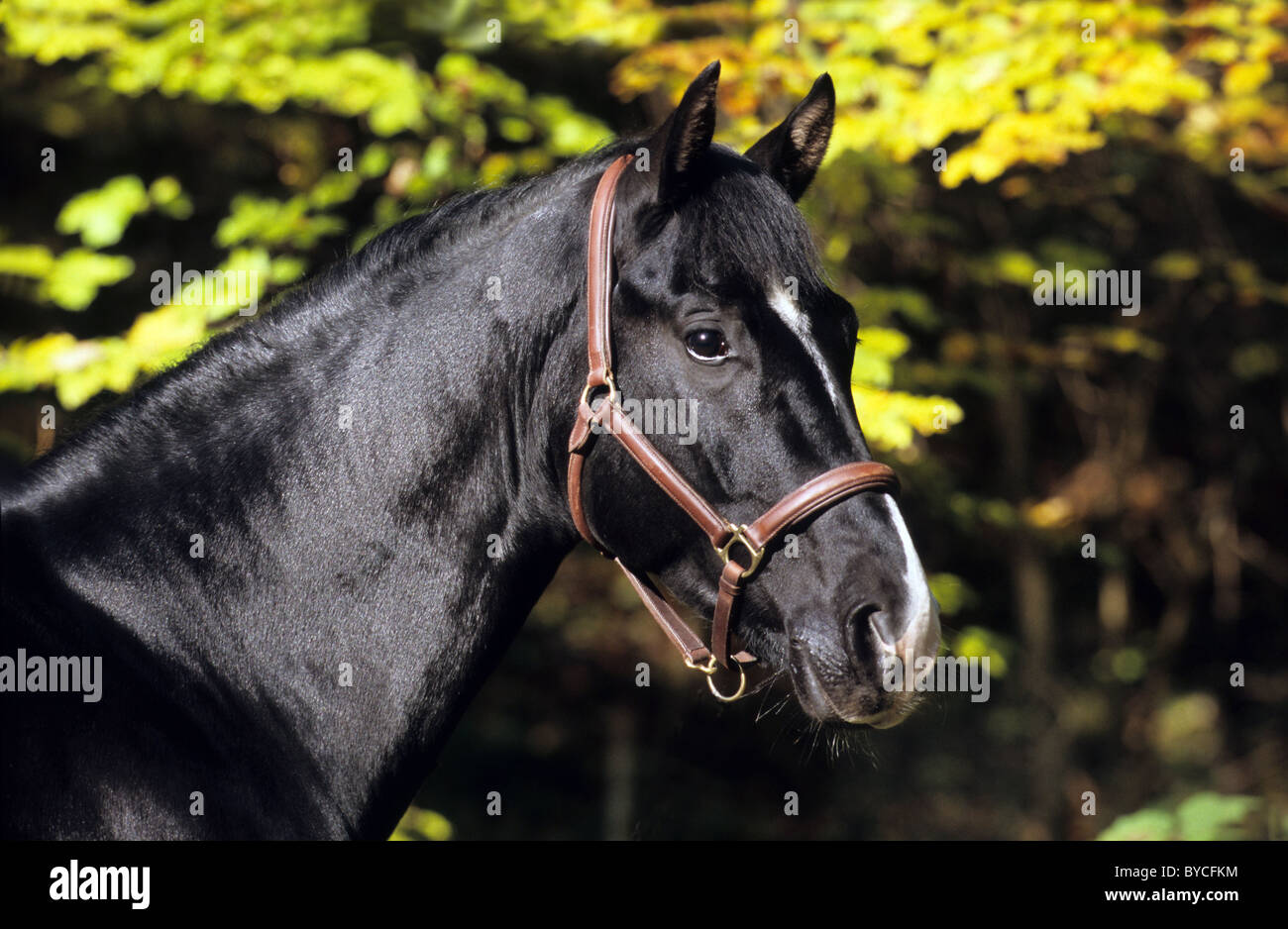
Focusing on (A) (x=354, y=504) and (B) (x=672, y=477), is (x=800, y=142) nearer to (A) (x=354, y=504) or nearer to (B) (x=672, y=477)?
(B) (x=672, y=477)

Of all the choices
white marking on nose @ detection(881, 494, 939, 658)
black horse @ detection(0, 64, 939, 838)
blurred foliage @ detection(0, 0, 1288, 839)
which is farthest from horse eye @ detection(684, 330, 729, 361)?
blurred foliage @ detection(0, 0, 1288, 839)

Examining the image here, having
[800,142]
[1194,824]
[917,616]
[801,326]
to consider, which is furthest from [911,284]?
[917,616]

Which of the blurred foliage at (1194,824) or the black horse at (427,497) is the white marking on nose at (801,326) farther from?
the blurred foliage at (1194,824)

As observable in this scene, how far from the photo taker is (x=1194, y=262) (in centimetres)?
602

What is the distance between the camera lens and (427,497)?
2.24 metres

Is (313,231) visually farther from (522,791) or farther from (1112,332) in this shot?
(522,791)

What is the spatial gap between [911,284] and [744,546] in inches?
182

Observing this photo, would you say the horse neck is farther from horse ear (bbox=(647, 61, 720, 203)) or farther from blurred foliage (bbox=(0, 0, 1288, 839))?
blurred foliage (bbox=(0, 0, 1288, 839))

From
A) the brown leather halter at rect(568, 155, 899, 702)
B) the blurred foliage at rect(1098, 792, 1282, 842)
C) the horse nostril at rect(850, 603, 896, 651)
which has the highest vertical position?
the brown leather halter at rect(568, 155, 899, 702)

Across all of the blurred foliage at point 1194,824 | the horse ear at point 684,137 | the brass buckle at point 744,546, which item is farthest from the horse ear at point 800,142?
the blurred foliage at point 1194,824

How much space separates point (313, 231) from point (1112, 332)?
427 centimetres

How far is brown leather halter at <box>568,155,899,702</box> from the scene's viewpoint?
6.86 feet

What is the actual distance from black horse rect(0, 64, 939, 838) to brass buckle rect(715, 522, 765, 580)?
4 centimetres
